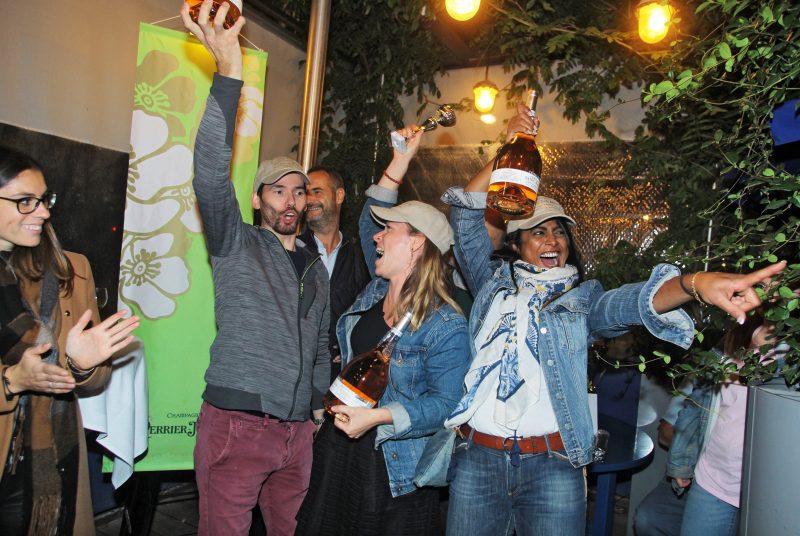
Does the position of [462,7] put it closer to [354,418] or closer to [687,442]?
[687,442]

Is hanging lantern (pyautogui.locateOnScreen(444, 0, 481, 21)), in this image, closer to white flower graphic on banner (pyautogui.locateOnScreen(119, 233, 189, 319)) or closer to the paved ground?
white flower graphic on banner (pyautogui.locateOnScreen(119, 233, 189, 319))

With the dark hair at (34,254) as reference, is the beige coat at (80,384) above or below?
below

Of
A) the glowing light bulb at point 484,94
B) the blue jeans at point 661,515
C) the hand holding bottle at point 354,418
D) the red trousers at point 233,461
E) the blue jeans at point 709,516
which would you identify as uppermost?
the glowing light bulb at point 484,94

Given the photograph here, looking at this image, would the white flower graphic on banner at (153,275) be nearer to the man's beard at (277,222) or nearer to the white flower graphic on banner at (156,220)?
the white flower graphic on banner at (156,220)

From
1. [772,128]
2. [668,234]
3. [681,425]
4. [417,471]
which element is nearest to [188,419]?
[417,471]

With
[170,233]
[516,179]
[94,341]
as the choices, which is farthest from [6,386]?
[516,179]

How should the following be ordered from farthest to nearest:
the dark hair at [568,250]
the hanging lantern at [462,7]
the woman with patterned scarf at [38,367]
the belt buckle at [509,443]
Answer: the hanging lantern at [462,7], the dark hair at [568,250], the belt buckle at [509,443], the woman with patterned scarf at [38,367]

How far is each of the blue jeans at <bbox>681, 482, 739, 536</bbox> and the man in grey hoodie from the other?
1632 mm

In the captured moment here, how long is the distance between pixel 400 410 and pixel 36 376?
1.07 m

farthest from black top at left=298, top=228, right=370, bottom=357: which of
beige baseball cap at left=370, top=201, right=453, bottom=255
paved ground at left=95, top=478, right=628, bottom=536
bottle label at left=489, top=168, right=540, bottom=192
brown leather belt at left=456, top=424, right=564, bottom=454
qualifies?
paved ground at left=95, top=478, right=628, bottom=536

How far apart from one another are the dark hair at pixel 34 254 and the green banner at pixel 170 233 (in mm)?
830

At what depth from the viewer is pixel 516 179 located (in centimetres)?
197

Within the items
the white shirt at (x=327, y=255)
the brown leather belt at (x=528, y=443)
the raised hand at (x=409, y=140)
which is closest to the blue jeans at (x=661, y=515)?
the brown leather belt at (x=528, y=443)

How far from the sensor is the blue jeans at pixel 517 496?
1.88 meters
